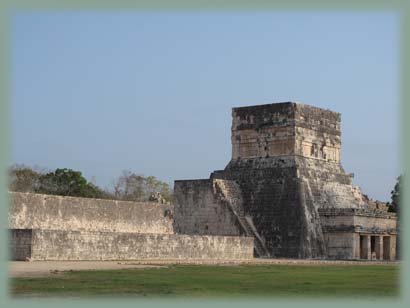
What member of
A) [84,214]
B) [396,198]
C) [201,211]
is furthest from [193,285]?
[396,198]

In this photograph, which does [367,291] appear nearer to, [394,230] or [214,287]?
[214,287]

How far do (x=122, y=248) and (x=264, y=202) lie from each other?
9837mm

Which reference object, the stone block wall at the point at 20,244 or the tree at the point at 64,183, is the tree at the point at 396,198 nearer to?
the tree at the point at 64,183

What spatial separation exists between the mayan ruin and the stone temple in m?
0.04

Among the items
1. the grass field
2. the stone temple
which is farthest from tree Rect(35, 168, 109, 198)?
the grass field

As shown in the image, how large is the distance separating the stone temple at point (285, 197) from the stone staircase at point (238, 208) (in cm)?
4

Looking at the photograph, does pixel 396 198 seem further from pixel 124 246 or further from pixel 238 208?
pixel 124 246

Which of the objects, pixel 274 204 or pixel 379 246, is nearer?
pixel 274 204

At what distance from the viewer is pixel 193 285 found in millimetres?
12102

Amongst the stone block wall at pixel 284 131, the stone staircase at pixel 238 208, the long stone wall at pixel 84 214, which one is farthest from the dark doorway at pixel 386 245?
the long stone wall at pixel 84 214

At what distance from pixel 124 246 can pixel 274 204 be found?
9665 mm

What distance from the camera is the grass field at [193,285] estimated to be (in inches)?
420

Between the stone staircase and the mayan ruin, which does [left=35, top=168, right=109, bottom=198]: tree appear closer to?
the mayan ruin

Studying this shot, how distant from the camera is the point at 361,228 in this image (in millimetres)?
28469
